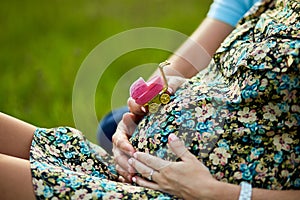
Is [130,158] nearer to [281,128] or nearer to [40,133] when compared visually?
[40,133]

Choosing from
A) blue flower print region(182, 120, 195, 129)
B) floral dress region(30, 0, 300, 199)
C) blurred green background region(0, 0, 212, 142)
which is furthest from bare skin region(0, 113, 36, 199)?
blurred green background region(0, 0, 212, 142)

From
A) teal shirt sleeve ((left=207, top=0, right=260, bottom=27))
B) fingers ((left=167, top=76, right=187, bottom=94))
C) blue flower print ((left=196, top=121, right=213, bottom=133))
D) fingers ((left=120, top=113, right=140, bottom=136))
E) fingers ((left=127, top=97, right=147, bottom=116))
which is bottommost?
blue flower print ((left=196, top=121, right=213, bottom=133))

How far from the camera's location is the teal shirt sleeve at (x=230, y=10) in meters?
1.68

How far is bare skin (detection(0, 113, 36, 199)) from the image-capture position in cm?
121

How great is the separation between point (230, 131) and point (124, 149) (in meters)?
0.25

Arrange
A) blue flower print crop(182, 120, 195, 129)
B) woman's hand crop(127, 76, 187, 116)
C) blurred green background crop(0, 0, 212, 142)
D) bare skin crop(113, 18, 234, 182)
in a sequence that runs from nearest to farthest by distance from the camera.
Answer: blue flower print crop(182, 120, 195, 129) < woman's hand crop(127, 76, 187, 116) < bare skin crop(113, 18, 234, 182) < blurred green background crop(0, 0, 212, 142)

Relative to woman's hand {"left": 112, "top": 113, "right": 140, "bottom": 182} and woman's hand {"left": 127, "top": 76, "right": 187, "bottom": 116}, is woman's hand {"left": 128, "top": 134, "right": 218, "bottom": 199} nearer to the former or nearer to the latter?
woman's hand {"left": 112, "top": 113, "right": 140, "bottom": 182}

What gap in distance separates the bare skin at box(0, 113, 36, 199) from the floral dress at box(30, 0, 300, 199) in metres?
0.02

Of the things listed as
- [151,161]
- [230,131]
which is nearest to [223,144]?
[230,131]

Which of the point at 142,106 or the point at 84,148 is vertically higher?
the point at 142,106

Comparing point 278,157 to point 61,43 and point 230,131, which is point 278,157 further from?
point 61,43

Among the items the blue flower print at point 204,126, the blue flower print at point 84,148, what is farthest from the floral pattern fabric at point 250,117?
the blue flower print at point 84,148

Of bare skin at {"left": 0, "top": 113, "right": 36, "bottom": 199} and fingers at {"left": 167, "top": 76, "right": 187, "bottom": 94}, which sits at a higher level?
fingers at {"left": 167, "top": 76, "right": 187, "bottom": 94}

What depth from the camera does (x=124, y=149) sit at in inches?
54.6
